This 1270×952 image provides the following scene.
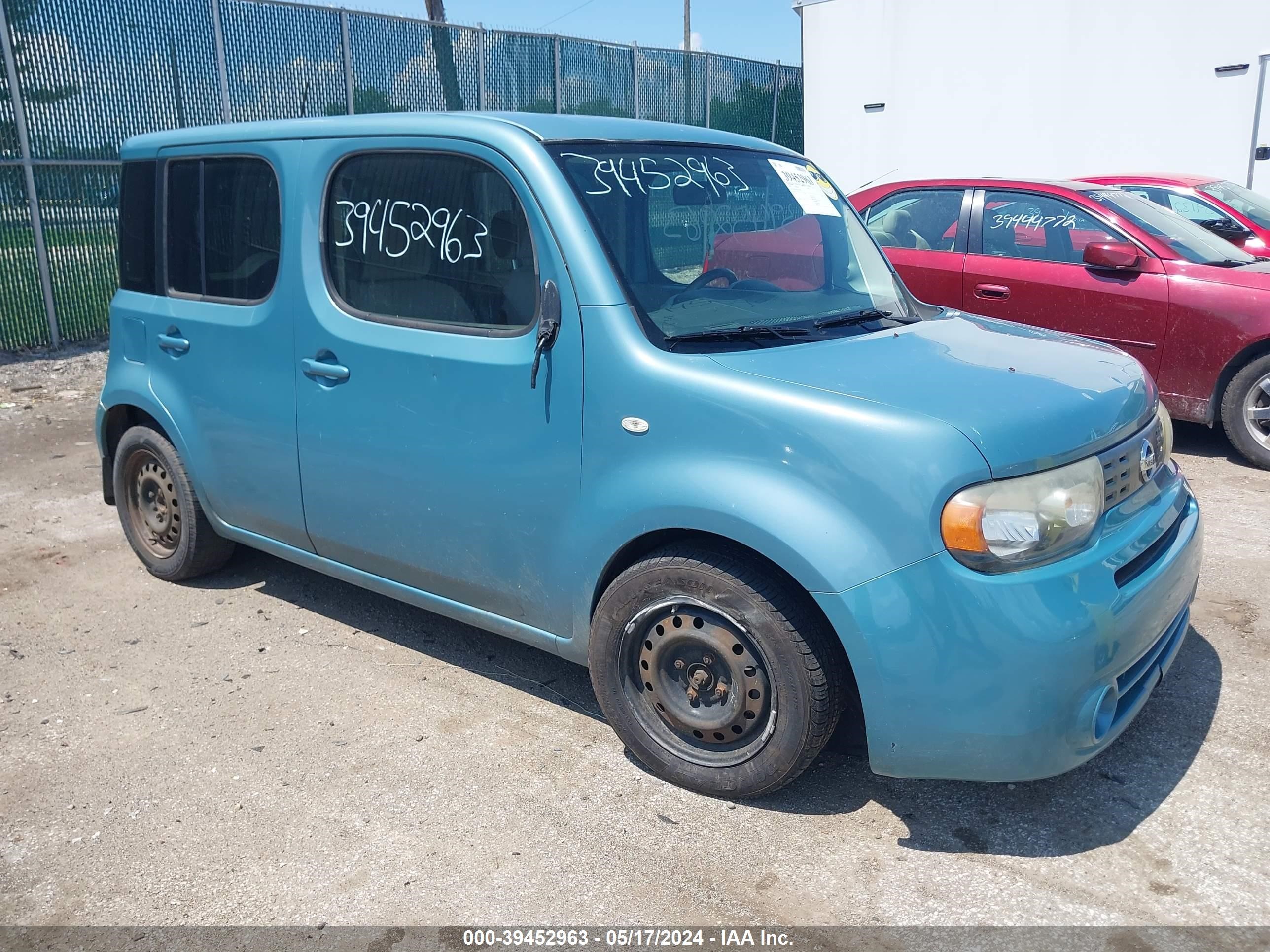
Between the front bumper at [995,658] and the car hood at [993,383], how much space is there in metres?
0.28

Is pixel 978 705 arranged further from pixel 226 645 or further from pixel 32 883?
pixel 226 645

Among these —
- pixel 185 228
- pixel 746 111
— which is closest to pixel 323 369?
pixel 185 228

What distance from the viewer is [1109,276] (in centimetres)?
682

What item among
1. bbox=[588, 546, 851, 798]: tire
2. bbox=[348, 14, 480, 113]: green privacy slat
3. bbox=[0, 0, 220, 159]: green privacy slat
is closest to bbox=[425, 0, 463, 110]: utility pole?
bbox=[348, 14, 480, 113]: green privacy slat

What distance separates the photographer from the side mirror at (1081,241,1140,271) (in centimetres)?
663

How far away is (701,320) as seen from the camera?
10.6ft

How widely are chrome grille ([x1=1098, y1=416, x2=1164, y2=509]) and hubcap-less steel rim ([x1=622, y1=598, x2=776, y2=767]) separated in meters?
1.05

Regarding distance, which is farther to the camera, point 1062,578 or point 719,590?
point 719,590

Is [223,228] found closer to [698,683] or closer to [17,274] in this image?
[698,683]

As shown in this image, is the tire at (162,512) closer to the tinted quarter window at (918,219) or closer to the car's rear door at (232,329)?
the car's rear door at (232,329)

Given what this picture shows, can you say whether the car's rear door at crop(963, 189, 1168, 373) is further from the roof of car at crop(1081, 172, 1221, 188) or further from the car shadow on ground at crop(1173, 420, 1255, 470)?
the roof of car at crop(1081, 172, 1221, 188)

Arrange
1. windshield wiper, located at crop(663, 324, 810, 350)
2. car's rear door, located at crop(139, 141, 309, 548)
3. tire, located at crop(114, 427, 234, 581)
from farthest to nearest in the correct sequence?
tire, located at crop(114, 427, 234, 581)
car's rear door, located at crop(139, 141, 309, 548)
windshield wiper, located at crop(663, 324, 810, 350)

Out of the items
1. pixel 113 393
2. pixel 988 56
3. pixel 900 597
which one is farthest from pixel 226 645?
pixel 988 56

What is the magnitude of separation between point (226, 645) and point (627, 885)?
88.0 inches
